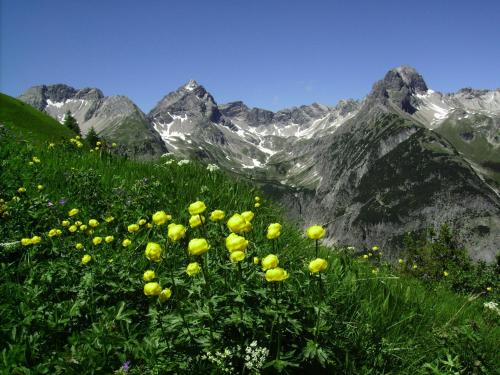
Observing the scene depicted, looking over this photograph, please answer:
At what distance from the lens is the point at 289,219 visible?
315 inches

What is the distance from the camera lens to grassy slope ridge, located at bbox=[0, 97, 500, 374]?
3.08 meters

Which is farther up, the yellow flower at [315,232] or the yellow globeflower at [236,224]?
the yellow globeflower at [236,224]

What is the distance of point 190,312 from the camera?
11.0ft

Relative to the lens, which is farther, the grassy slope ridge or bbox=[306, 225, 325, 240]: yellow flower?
bbox=[306, 225, 325, 240]: yellow flower

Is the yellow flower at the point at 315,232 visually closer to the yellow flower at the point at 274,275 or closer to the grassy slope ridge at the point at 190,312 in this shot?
the grassy slope ridge at the point at 190,312

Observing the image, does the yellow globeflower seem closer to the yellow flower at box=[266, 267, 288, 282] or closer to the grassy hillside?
the yellow flower at box=[266, 267, 288, 282]

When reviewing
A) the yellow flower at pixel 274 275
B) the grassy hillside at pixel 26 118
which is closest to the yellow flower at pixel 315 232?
the yellow flower at pixel 274 275

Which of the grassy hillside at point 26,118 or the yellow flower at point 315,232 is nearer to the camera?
the yellow flower at point 315,232

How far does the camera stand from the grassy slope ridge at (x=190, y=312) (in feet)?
10.1

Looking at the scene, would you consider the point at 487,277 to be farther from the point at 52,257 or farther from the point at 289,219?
the point at 52,257

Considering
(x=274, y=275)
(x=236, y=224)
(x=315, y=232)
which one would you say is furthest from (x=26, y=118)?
(x=274, y=275)

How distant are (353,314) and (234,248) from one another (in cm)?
181

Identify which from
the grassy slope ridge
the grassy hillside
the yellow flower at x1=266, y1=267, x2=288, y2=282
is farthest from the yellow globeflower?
the grassy hillside

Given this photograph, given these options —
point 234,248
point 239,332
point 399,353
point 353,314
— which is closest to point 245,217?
point 234,248
